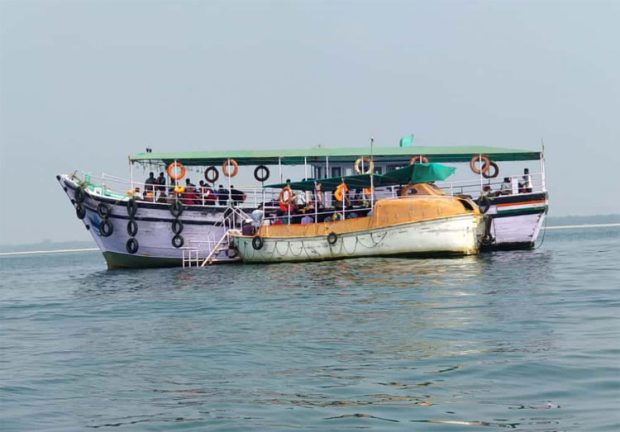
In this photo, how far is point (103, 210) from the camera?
33500mm

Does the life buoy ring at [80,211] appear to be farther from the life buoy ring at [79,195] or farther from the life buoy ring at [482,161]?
the life buoy ring at [482,161]

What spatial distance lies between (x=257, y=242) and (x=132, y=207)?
16.9 ft

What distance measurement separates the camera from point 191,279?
87.5 feet

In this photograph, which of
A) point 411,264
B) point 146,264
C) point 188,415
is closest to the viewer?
point 188,415

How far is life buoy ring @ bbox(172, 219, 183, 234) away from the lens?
3291 centimetres

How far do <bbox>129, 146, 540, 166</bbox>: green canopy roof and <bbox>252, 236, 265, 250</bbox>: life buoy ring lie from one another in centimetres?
345

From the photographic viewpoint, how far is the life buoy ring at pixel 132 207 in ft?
107

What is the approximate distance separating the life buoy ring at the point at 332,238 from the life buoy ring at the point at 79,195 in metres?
10.5

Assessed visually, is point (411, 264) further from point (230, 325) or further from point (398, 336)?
point (398, 336)

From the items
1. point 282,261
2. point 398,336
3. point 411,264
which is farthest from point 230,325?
point 282,261

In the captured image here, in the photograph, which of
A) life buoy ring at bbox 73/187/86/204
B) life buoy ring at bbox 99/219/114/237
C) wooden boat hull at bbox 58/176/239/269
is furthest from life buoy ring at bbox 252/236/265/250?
life buoy ring at bbox 73/187/86/204

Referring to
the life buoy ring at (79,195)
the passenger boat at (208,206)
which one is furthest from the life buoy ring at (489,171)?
the life buoy ring at (79,195)

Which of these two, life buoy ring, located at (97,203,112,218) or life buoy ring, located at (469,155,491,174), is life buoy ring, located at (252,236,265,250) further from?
life buoy ring, located at (469,155,491,174)

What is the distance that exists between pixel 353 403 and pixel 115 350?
5.72 meters
